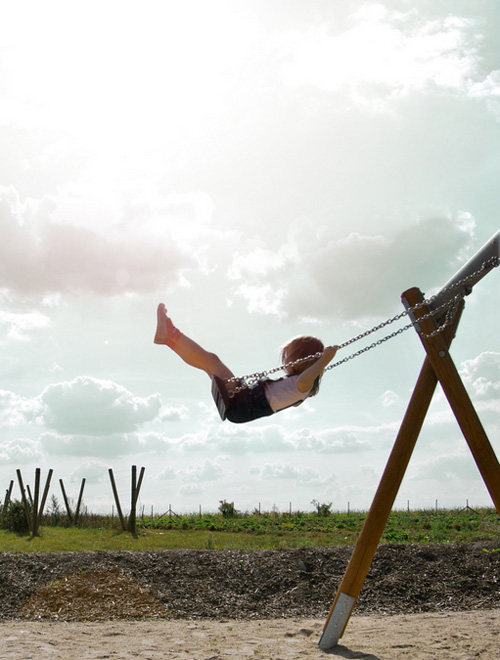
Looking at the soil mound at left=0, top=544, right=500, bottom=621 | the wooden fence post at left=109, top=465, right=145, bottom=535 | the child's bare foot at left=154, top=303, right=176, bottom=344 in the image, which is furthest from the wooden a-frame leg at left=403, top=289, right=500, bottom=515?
the wooden fence post at left=109, top=465, right=145, bottom=535

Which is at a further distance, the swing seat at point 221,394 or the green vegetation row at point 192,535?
the green vegetation row at point 192,535

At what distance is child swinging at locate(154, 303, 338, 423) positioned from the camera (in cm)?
487

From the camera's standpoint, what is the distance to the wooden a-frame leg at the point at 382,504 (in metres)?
5.83

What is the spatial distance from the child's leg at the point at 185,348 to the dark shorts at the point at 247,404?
0.19 meters

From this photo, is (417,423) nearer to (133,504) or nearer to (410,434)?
(410,434)

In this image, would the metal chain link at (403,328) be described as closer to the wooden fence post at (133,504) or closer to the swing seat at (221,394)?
the swing seat at (221,394)

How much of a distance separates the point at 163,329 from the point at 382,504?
2732 millimetres

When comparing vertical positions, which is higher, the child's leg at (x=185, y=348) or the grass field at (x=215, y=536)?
the grass field at (x=215, y=536)

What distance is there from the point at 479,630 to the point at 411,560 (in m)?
2.61

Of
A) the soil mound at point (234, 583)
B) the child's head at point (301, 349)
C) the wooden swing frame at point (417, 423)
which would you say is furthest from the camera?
the soil mound at point (234, 583)

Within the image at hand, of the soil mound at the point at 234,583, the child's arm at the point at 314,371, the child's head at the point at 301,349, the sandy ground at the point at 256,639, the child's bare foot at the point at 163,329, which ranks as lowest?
the sandy ground at the point at 256,639

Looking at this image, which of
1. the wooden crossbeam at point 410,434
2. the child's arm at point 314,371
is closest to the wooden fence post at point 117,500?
the wooden crossbeam at point 410,434

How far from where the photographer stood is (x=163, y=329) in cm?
504

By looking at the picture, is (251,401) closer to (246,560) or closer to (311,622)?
(311,622)
